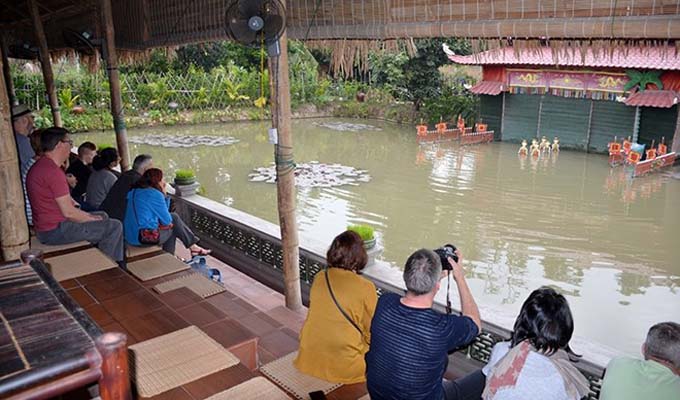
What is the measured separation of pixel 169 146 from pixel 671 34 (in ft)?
49.2

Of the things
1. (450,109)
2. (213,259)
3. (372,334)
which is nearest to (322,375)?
(372,334)

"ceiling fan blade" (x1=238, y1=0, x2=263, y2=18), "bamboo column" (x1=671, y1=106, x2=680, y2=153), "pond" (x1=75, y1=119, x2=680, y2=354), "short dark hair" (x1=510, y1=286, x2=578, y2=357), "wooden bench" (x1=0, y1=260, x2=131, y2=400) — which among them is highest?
"ceiling fan blade" (x1=238, y1=0, x2=263, y2=18)

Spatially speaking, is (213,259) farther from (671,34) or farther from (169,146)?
(169,146)

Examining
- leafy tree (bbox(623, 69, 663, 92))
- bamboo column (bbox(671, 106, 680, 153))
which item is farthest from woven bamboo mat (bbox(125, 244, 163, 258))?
bamboo column (bbox(671, 106, 680, 153))

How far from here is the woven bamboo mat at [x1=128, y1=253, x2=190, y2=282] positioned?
3.78 metres

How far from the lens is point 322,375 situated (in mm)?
2479

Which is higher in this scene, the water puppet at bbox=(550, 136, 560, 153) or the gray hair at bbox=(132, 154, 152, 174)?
the gray hair at bbox=(132, 154, 152, 174)

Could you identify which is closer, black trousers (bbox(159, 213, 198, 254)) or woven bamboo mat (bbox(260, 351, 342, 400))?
woven bamboo mat (bbox(260, 351, 342, 400))

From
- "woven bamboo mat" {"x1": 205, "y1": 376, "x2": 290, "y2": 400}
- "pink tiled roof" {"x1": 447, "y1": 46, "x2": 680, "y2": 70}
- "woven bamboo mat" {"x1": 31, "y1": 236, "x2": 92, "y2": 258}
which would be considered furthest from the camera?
"woven bamboo mat" {"x1": 31, "y1": 236, "x2": 92, "y2": 258}

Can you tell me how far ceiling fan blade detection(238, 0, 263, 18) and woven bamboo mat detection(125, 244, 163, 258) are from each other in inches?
78.1

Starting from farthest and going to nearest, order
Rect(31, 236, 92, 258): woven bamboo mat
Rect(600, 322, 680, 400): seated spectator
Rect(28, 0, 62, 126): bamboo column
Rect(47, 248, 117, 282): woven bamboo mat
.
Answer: Rect(28, 0, 62, 126): bamboo column
Rect(31, 236, 92, 258): woven bamboo mat
Rect(47, 248, 117, 282): woven bamboo mat
Rect(600, 322, 680, 400): seated spectator

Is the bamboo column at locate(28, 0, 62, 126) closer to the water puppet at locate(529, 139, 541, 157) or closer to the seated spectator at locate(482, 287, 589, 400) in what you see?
the seated spectator at locate(482, 287, 589, 400)

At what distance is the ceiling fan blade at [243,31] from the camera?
3748 mm

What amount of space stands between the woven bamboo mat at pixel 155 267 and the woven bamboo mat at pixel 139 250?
0.50ft
